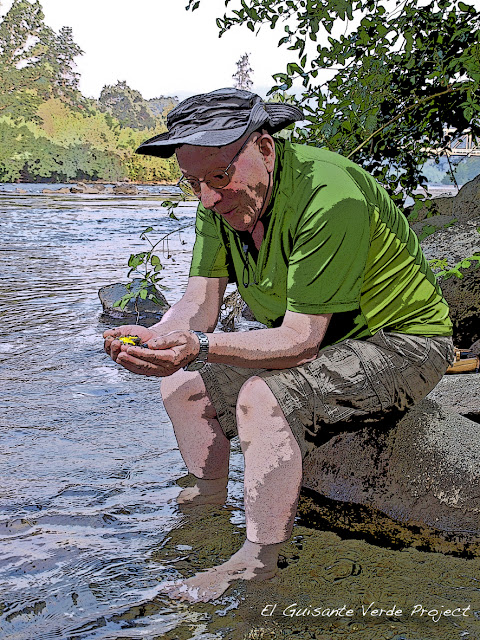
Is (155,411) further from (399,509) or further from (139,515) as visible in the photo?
(399,509)

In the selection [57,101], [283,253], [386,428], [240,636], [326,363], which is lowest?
[240,636]

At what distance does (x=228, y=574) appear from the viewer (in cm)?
253

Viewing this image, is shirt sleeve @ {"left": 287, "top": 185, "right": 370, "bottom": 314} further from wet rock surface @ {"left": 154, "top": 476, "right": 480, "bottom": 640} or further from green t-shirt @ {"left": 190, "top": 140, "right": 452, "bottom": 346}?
wet rock surface @ {"left": 154, "top": 476, "right": 480, "bottom": 640}

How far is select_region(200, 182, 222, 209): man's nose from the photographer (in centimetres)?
257

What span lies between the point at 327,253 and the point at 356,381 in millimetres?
482

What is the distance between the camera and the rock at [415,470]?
118 inches

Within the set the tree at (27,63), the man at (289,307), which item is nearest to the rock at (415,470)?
the man at (289,307)

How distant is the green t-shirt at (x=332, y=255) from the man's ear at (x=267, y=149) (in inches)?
1.8

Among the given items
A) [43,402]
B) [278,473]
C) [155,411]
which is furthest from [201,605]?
[43,402]

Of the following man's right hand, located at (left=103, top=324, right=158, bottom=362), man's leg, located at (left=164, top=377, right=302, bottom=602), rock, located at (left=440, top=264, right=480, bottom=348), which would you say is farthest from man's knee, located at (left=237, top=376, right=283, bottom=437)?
rock, located at (left=440, top=264, right=480, bottom=348)

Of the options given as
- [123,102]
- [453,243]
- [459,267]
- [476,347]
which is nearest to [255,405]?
[459,267]

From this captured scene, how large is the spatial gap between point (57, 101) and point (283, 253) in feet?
274

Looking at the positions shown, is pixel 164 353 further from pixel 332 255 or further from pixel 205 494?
pixel 205 494

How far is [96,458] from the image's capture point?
3.79 m
